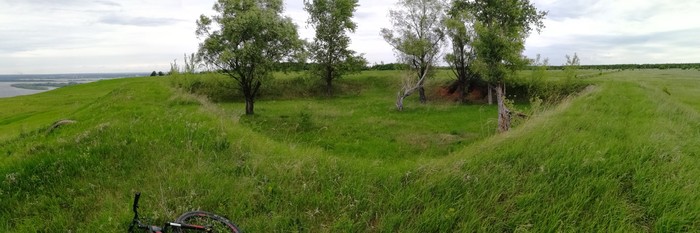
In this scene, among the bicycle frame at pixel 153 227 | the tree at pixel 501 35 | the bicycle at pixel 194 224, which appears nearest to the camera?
the bicycle frame at pixel 153 227

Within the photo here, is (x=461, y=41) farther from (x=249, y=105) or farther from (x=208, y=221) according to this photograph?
(x=208, y=221)

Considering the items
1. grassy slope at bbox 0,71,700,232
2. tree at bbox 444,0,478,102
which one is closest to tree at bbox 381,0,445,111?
tree at bbox 444,0,478,102

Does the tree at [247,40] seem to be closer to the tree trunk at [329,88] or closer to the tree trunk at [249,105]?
the tree trunk at [249,105]

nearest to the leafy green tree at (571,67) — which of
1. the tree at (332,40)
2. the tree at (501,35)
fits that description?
the tree at (501,35)

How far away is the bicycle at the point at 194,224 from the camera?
5276 millimetres

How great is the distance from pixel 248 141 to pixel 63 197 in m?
4.00

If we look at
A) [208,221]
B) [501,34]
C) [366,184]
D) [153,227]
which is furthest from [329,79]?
[153,227]

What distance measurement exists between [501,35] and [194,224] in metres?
32.8

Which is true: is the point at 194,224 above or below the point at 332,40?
below

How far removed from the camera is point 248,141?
9.83 meters

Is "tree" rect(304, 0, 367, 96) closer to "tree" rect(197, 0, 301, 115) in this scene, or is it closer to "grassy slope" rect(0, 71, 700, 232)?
"tree" rect(197, 0, 301, 115)

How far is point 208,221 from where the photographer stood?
5672 mm

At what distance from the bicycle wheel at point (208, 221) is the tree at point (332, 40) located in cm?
4377

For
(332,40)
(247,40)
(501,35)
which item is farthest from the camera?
(332,40)
